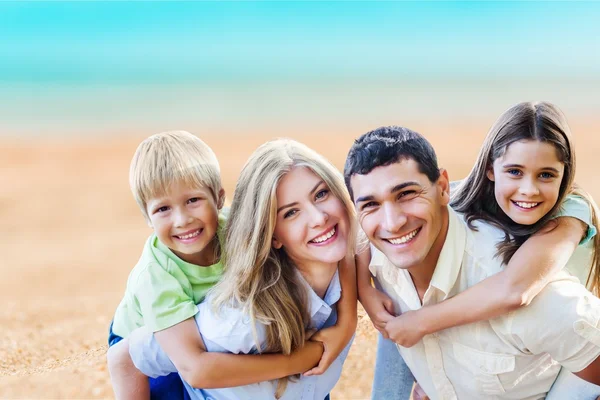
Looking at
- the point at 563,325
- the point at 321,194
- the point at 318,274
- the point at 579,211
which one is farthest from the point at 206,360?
the point at 579,211

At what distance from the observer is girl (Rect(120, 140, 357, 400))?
102 inches

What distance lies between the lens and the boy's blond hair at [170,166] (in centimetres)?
282

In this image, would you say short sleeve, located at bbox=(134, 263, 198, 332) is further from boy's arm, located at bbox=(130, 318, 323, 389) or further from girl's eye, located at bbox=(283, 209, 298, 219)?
girl's eye, located at bbox=(283, 209, 298, 219)

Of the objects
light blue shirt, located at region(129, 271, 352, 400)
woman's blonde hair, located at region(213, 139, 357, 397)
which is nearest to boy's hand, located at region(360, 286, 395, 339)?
light blue shirt, located at region(129, 271, 352, 400)

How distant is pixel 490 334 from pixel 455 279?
0.85 feet

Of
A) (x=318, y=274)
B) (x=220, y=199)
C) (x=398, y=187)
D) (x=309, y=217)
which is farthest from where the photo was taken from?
(x=220, y=199)

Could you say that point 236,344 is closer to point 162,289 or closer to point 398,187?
point 162,289

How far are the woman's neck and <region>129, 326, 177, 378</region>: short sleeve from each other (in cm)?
69

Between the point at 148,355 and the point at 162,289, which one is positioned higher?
the point at 162,289

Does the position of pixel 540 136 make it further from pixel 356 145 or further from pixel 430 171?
pixel 356 145

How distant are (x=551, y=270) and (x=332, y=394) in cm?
249

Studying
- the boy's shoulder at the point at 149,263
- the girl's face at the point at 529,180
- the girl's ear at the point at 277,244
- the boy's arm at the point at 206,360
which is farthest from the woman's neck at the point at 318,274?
the girl's face at the point at 529,180

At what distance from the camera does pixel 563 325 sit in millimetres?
2367

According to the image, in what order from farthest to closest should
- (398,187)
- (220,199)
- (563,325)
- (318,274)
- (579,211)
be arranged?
(220,199)
(318,274)
(579,211)
(398,187)
(563,325)
